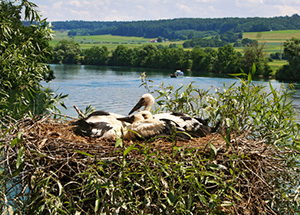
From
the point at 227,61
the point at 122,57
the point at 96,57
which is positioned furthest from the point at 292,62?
the point at 96,57

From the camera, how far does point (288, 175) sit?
3.84m

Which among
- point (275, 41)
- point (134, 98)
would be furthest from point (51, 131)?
point (275, 41)

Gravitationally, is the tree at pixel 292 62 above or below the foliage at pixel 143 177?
below

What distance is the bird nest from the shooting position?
131 inches

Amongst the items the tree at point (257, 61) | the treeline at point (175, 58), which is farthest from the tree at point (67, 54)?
the tree at point (257, 61)

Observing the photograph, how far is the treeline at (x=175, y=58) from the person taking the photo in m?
79.0

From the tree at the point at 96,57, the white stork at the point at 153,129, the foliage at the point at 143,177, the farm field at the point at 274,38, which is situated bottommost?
the tree at the point at 96,57

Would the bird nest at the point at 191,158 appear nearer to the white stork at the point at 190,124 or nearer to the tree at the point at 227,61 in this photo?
the white stork at the point at 190,124

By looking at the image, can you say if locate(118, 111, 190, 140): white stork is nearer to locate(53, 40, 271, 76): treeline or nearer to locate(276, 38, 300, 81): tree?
locate(276, 38, 300, 81): tree

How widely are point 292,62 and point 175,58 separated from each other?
36.8 m

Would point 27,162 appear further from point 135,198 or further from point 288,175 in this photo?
point 288,175

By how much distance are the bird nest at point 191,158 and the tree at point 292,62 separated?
6093 cm

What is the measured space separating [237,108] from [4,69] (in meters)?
3.93

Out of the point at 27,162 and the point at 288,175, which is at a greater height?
the point at 27,162
